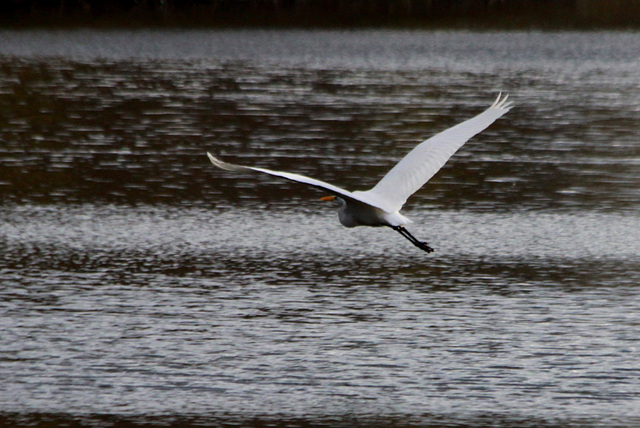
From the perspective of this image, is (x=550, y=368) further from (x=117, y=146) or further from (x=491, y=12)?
(x=491, y=12)

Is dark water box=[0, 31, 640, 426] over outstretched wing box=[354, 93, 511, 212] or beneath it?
beneath

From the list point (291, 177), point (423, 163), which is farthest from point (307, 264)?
point (291, 177)

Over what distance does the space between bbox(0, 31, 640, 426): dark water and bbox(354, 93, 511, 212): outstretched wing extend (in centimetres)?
102

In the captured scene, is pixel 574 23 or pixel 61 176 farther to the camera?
pixel 574 23

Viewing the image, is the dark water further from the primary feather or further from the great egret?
the primary feather

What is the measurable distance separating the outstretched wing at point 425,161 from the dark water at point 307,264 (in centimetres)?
102

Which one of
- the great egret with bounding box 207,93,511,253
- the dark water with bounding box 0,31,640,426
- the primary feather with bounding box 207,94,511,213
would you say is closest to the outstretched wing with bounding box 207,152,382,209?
the great egret with bounding box 207,93,511,253

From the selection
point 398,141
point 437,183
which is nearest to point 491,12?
point 398,141

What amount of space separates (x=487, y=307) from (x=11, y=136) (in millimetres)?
9595

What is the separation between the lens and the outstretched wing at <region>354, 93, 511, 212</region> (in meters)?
8.08

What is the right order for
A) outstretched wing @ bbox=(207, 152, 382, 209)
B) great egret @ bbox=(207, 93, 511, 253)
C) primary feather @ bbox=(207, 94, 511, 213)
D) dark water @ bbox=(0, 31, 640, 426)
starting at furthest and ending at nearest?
primary feather @ bbox=(207, 94, 511, 213) → great egret @ bbox=(207, 93, 511, 253) → dark water @ bbox=(0, 31, 640, 426) → outstretched wing @ bbox=(207, 152, 382, 209)

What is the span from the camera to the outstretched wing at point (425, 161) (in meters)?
8.08

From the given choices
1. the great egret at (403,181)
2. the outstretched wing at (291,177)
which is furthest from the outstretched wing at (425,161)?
the outstretched wing at (291,177)

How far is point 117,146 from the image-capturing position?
16.1 metres
